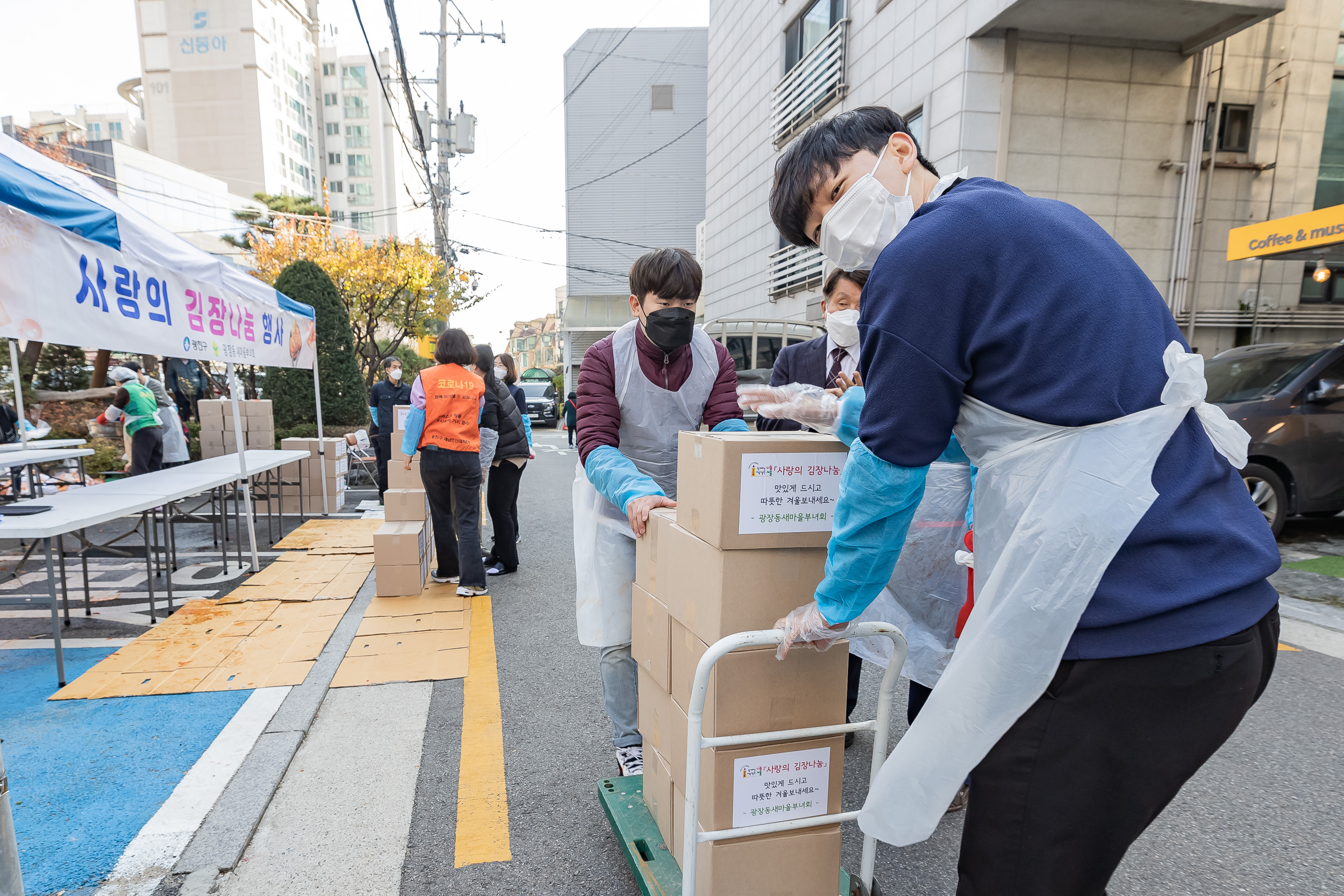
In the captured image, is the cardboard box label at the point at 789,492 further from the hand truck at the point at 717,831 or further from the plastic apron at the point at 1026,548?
the plastic apron at the point at 1026,548

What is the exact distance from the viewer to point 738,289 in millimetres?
17062

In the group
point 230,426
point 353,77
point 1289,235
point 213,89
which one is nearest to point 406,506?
point 230,426

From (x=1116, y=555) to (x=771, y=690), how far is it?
2.68 ft

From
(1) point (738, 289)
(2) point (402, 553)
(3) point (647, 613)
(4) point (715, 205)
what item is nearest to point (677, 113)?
(4) point (715, 205)

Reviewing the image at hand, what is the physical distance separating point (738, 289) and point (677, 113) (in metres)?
18.1

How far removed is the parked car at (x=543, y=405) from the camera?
2266cm

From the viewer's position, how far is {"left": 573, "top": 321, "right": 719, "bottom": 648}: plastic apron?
2346 mm

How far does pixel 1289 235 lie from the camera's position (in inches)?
272

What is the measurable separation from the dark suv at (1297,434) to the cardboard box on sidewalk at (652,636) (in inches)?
240

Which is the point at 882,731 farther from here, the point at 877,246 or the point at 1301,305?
the point at 1301,305

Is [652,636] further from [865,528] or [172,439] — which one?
[172,439]

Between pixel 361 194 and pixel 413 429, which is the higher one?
pixel 361 194

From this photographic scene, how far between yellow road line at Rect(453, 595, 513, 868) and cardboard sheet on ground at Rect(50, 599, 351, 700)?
91 centimetres

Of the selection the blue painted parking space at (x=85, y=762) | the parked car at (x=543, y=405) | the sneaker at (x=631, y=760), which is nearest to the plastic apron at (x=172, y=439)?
the blue painted parking space at (x=85, y=762)
